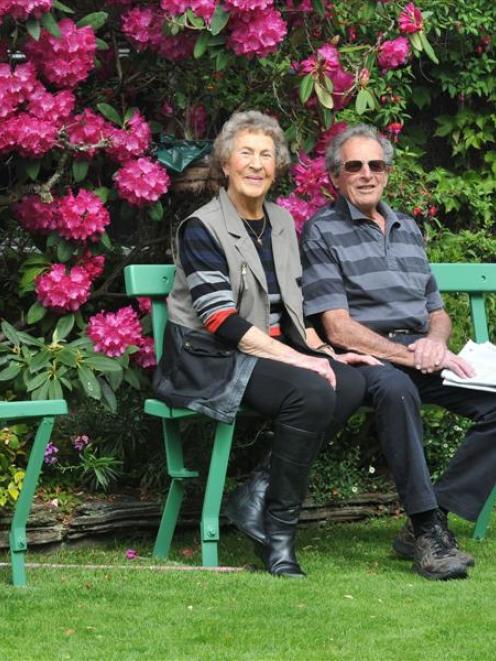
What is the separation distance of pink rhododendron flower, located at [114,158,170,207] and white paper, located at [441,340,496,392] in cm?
119

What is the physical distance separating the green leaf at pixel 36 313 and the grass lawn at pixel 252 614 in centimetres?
85

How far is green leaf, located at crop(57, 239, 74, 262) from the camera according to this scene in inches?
207

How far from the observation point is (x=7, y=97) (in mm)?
4938

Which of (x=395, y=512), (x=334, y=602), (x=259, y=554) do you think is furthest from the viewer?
(x=395, y=512)

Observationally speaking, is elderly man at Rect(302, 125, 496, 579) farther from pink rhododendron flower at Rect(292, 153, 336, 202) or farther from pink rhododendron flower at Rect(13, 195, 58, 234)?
pink rhododendron flower at Rect(13, 195, 58, 234)

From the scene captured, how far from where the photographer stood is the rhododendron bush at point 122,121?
16.5 ft

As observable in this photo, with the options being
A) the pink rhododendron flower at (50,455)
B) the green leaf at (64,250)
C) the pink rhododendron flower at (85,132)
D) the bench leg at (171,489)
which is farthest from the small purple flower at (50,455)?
the pink rhododendron flower at (85,132)

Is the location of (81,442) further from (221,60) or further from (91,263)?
(221,60)

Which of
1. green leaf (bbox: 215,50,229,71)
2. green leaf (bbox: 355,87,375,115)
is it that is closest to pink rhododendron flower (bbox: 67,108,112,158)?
green leaf (bbox: 215,50,229,71)

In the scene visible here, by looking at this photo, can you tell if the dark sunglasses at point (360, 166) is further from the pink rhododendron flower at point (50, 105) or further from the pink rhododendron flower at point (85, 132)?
the pink rhododendron flower at point (50, 105)

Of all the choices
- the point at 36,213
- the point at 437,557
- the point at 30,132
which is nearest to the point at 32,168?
the point at 36,213

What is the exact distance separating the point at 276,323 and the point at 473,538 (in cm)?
113

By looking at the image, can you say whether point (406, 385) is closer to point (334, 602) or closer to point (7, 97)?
point (334, 602)

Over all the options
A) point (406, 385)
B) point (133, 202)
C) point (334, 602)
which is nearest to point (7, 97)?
point (133, 202)
